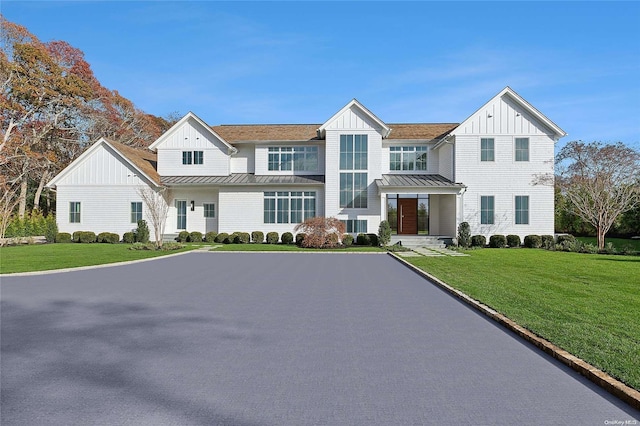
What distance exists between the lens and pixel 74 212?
83.3 ft

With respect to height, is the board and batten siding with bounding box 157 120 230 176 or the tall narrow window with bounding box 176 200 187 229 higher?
the board and batten siding with bounding box 157 120 230 176

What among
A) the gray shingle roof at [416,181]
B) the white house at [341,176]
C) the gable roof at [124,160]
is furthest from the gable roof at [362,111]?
the gable roof at [124,160]

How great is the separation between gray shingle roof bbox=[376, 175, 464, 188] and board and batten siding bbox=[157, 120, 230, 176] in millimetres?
10224

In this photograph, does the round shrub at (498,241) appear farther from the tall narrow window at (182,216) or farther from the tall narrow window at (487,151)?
the tall narrow window at (182,216)

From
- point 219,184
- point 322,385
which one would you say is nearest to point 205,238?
point 219,184

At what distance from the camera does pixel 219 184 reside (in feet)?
81.4

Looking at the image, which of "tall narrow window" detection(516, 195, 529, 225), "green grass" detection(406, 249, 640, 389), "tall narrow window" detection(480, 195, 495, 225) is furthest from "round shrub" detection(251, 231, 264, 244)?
"tall narrow window" detection(516, 195, 529, 225)

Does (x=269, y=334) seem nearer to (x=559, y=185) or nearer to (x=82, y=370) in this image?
(x=82, y=370)

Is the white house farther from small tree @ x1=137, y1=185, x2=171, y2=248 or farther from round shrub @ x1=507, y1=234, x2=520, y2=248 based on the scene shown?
round shrub @ x1=507, y1=234, x2=520, y2=248

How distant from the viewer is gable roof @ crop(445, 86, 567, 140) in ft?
75.3

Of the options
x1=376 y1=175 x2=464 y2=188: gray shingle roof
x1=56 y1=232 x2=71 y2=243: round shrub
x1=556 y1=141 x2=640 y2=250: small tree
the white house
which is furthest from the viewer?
x1=56 y1=232 x2=71 y2=243: round shrub

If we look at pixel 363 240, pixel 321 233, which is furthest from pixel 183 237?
pixel 363 240

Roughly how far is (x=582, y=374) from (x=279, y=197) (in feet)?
71.6

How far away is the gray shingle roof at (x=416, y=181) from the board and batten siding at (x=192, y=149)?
33.5 ft
